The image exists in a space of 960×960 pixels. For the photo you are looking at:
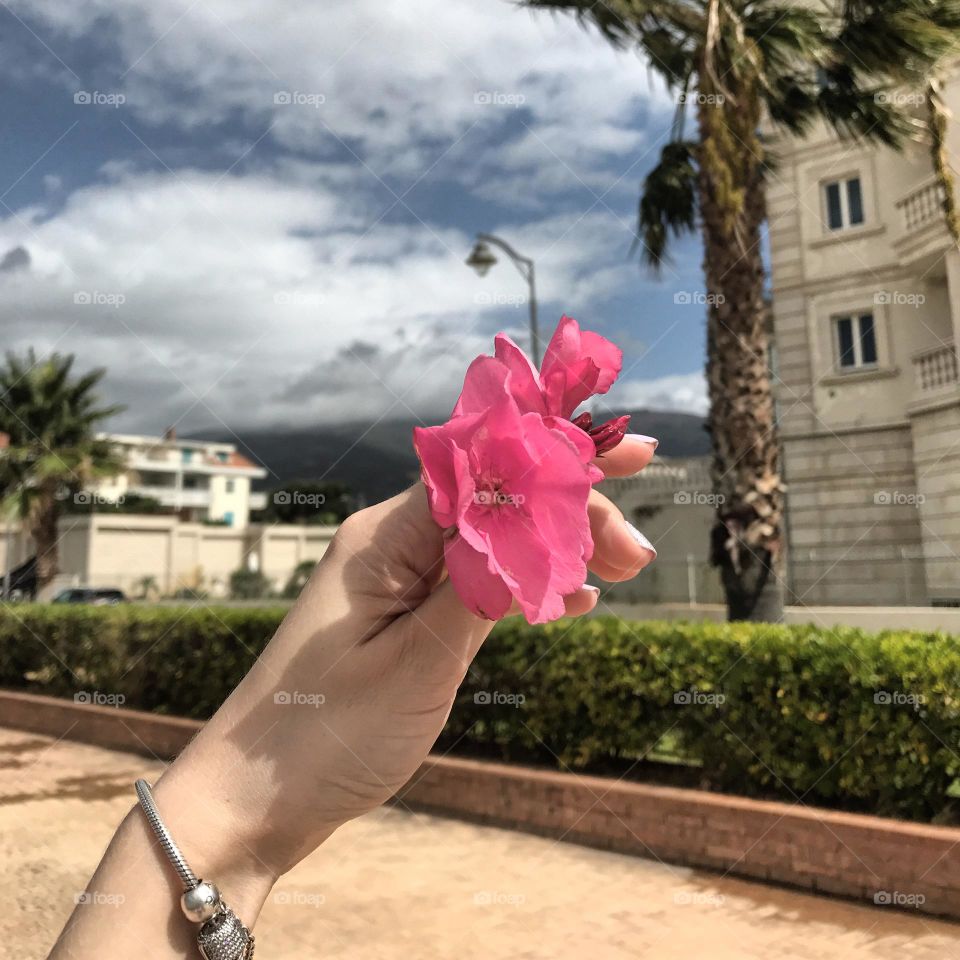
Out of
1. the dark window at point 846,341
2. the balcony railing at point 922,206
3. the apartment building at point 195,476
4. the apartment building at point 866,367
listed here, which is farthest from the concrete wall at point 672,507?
the apartment building at point 195,476

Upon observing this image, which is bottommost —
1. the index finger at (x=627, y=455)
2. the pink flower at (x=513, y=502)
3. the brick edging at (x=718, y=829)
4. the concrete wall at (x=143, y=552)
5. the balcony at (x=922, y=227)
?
the brick edging at (x=718, y=829)

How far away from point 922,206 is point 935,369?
374 cm

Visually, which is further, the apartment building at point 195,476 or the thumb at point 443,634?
the apartment building at point 195,476

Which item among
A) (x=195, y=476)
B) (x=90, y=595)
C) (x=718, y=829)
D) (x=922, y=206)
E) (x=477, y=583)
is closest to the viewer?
(x=477, y=583)

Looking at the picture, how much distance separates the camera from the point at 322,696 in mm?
750

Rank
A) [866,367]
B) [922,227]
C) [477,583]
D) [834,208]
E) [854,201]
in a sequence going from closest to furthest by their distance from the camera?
[477,583]
[922,227]
[866,367]
[854,201]
[834,208]

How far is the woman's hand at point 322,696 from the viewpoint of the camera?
765mm

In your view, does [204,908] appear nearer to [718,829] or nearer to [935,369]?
[718,829]

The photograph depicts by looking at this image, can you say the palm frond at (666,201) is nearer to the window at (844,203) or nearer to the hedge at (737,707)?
the hedge at (737,707)

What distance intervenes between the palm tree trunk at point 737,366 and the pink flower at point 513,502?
26.8ft

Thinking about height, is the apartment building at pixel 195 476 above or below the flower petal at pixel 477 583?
above

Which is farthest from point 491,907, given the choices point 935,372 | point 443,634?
point 935,372

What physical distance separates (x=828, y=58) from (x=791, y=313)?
484 inches

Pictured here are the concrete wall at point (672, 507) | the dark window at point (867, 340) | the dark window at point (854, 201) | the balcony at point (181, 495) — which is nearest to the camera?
the dark window at point (867, 340)
